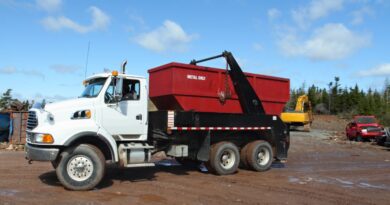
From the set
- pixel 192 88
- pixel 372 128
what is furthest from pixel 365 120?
pixel 192 88

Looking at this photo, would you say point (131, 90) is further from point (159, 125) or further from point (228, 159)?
point (228, 159)

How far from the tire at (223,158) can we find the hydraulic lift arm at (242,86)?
52.5 inches

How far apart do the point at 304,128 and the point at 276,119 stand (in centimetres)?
2866

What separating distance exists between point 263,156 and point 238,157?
4.53ft

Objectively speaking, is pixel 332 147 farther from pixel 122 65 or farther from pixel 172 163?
pixel 122 65

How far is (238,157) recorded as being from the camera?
1363 cm

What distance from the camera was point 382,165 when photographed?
16.7 m

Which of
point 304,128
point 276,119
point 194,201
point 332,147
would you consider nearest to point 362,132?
point 332,147

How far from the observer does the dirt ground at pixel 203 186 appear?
9297mm

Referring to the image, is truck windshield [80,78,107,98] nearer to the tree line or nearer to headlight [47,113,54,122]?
headlight [47,113,54,122]

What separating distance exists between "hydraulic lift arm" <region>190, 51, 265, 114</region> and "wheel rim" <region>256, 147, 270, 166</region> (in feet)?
4.55

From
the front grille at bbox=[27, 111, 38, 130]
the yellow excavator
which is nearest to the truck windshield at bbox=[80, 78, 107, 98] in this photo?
the front grille at bbox=[27, 111, 38, 130]

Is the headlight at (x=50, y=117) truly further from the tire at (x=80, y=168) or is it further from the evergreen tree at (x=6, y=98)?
the evergreen tree at (x=6, y=98)

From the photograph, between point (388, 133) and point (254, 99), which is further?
point (388, 133)
